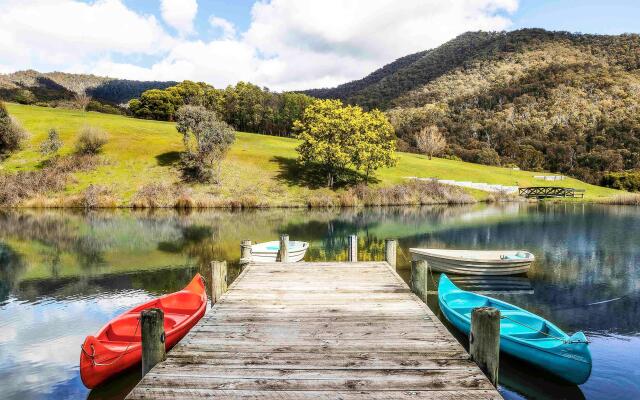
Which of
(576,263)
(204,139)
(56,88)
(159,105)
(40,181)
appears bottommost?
(576,263)

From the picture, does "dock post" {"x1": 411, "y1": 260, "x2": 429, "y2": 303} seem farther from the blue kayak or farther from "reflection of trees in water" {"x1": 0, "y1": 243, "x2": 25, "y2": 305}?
"reflection of trees in water" {"x1": 0, "y1": 243, "x2": 25, "y2": 305}

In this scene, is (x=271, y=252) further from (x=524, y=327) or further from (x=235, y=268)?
(x=524, y=327)

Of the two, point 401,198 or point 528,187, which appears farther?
point 528,187

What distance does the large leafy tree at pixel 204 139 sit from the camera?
6075 centimetres

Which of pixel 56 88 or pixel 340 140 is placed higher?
pixel 56 88

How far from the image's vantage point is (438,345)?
7.64 metres

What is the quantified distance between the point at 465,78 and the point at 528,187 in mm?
121627

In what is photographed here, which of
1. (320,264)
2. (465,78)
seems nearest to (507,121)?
(465,78)

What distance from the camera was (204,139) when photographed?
2411 inches

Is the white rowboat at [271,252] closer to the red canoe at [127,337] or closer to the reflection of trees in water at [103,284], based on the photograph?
the reflection of trees in water at [103,284]

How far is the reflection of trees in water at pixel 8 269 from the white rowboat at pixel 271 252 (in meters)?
10.6

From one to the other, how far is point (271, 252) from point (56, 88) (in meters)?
185

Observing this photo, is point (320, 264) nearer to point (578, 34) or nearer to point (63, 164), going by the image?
point (63, 164)

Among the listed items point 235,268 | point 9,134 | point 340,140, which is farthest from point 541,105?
point 235,268
